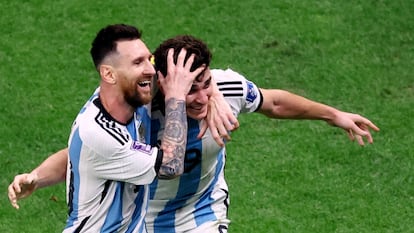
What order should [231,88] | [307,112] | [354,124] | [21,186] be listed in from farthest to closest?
[307,112] < [354,124] < [231,88] < [21,186]

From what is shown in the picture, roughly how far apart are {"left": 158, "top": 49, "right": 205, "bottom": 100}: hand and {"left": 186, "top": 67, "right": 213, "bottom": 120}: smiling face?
0.13 metres

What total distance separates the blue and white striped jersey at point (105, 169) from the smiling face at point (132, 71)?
19 centimetres

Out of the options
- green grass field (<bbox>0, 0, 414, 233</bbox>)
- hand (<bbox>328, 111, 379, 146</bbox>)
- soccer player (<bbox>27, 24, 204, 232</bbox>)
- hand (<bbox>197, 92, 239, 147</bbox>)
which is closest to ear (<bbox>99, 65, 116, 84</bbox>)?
soccer player (<bbox>27, 24, 204, 232</bbox>)

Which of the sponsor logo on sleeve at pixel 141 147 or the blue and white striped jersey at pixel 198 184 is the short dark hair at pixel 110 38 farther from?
the blue and white striped jersey at pixel 198 184

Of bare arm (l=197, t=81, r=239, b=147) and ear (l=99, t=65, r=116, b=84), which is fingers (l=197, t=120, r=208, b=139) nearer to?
bare arm (l=197, t=81, r=239, b=147)

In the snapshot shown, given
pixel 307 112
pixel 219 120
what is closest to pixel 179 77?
pixel 219 120

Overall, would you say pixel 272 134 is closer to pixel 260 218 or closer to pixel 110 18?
pixel 260 218

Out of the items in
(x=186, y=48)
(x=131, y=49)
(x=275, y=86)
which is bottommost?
(x=275, y=86)

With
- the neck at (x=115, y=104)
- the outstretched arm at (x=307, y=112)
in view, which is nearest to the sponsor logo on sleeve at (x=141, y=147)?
the neck at (x=115, y=104)

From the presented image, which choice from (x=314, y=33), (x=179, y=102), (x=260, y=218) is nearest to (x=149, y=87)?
(x=179, y=102)

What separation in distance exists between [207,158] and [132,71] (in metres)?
1.08

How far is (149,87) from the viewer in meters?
6.28

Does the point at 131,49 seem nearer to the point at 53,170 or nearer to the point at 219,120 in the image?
the point at 219,120

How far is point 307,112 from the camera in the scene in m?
7.49
